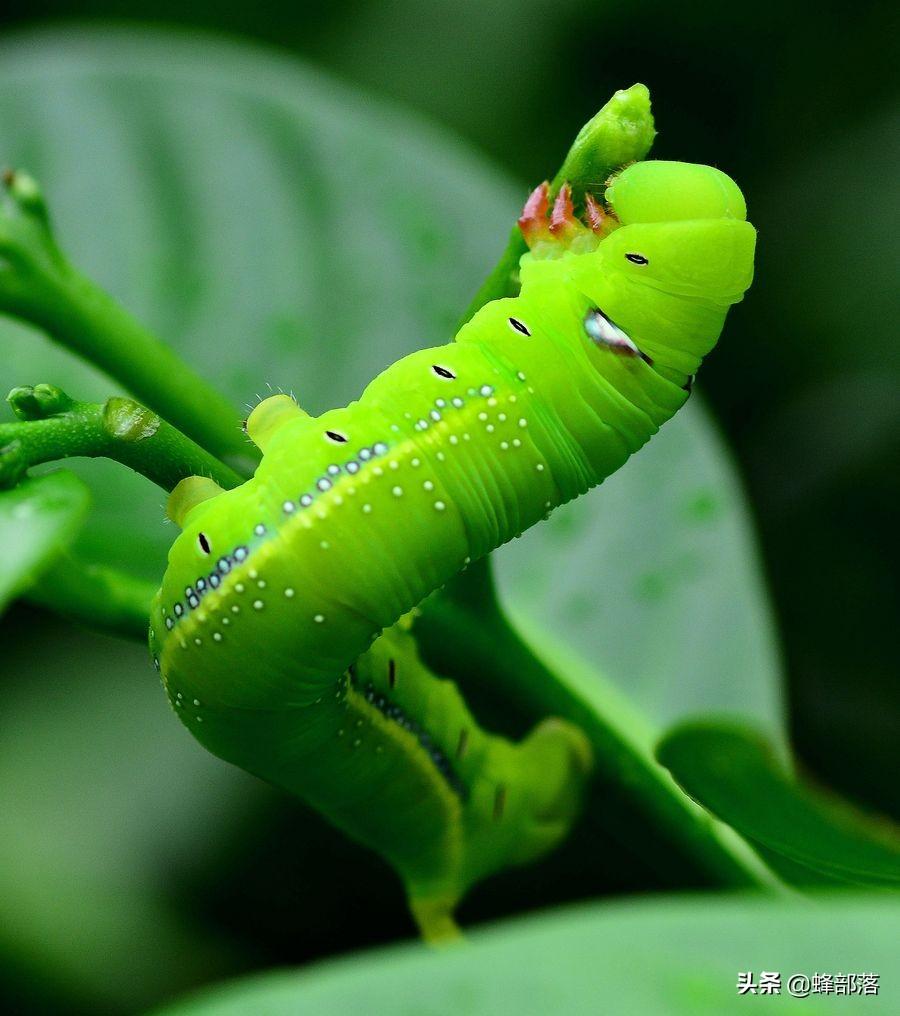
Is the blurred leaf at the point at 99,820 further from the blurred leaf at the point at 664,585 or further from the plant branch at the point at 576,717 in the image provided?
the plant branch at the point at 576,717

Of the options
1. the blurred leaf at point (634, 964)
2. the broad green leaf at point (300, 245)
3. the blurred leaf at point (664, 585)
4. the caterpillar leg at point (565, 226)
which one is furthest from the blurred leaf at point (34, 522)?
the blurred leaf at point (664, 585)

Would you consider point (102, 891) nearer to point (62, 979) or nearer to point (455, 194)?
point (62, 979)

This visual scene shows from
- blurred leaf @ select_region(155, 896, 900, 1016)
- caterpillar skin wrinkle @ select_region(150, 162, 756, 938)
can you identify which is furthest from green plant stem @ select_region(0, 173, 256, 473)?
blurred leaf @ select_region(155, 896, 900, 1016)

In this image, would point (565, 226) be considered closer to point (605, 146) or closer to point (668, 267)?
point (668, 267)

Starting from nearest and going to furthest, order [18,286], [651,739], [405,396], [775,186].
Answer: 1. [18,286]
2. [405,396]
3. [651,739]
4. [775,186]

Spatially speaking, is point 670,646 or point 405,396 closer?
point 405,396

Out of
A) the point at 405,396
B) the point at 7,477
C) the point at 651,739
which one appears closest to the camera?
the point at 7,477

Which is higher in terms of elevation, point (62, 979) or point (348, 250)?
point (348, 250)

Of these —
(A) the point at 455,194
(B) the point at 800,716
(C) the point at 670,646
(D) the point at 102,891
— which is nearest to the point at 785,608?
(B) the point at 800,716
